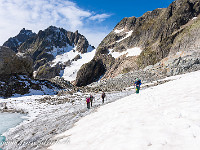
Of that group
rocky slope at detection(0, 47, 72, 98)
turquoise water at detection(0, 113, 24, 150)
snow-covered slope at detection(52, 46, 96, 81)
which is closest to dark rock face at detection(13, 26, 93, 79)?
snow-covered slope at detection(52, 46, 96, 81)

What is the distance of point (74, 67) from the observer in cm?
11238

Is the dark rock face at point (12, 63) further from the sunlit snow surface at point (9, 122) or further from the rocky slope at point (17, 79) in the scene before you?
the sunlit snow surface at point (9, 122)

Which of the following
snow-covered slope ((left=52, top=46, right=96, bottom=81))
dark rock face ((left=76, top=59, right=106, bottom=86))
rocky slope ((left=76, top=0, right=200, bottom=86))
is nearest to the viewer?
rocky slope ((left=76, top=0, right=200, bottom=86))

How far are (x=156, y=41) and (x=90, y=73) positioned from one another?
38.5 meters

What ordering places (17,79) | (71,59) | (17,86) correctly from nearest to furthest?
(17,86) → (17,79) → (71,59)

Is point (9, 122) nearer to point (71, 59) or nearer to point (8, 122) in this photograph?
point (8, 122)

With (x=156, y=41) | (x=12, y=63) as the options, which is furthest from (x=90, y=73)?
(x=12, y=63)

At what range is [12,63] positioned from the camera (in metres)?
33.0

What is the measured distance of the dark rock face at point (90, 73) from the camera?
2996 inches

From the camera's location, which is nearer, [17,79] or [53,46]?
[17,79]

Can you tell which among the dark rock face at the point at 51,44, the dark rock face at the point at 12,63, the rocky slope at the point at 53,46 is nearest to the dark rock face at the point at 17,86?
the dark rock face at the point at 12,63

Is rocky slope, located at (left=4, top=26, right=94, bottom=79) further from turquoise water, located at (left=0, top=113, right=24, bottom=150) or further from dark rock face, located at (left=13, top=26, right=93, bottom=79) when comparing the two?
turquoise water, located at (left=0, top=113, right=24, bottom=150)

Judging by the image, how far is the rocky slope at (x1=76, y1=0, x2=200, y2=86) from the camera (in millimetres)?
40938

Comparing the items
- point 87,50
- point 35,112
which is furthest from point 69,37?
point 35,112
